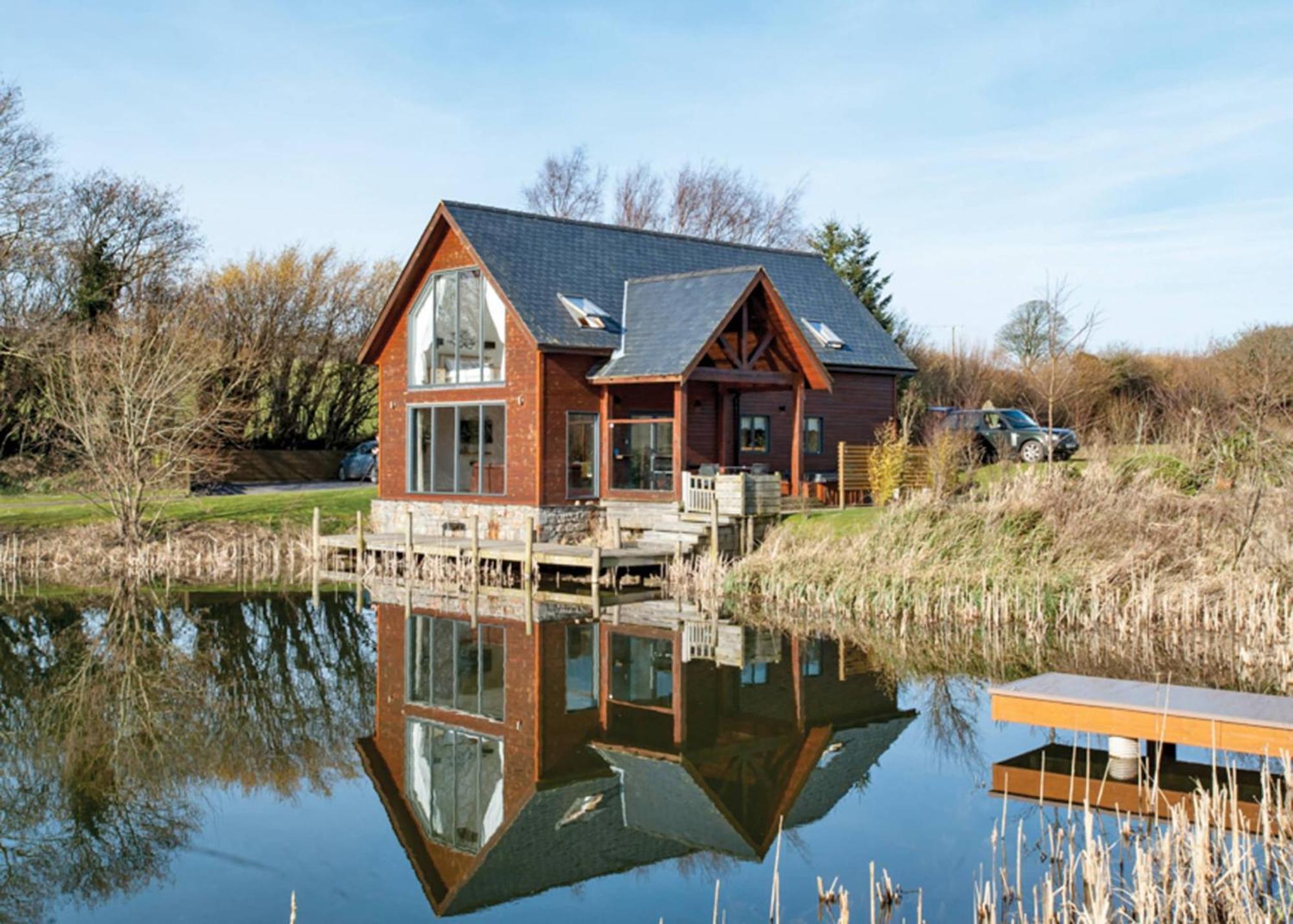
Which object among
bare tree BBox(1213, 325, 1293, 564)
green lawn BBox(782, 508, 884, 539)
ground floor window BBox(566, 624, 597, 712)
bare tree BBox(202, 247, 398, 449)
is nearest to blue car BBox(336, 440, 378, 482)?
bare tree BBox(202, 247, 398, 449)

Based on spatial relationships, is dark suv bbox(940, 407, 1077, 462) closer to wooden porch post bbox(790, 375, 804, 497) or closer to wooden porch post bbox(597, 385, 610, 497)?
wooden porch post bbox(790, 375, 804, 497)

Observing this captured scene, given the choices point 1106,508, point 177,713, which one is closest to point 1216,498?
point 1106,508

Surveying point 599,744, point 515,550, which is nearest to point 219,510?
point 515,550

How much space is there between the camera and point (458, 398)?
83.3 ft

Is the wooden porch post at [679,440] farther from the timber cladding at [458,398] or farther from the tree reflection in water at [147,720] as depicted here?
the tree reflection in water at [147,720]

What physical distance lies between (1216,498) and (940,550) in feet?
12.5

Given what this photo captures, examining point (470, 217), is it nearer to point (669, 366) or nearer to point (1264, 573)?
point (669, 366)

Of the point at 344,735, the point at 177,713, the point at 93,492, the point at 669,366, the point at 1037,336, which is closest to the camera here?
the point at 344,735

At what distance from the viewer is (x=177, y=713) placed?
13023 mm

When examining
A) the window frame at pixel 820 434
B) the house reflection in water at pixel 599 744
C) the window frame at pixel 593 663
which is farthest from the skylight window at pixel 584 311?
the house reflection in water at pixel 599 744

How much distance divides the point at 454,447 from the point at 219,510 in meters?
6.70

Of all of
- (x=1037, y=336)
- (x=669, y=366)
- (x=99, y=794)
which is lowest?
(x=99, y=794)

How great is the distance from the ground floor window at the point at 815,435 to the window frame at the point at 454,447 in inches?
288

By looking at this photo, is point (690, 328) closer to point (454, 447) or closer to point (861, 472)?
point (861, 472)
